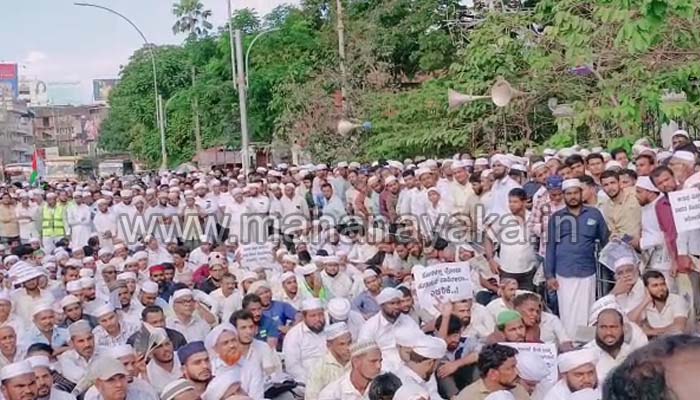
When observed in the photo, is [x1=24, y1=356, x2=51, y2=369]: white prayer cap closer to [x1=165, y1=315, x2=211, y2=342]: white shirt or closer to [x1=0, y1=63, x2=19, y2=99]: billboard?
[x1=165, y1=315, x2=211, y2=342]: white shirt

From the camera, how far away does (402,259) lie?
10.7 m

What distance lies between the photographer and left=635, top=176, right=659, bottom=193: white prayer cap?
759 cm

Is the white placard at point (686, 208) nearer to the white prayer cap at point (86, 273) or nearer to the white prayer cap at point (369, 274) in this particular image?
the white prayer cap at point (369, 274)

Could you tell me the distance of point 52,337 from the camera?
26.3ft

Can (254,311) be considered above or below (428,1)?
below

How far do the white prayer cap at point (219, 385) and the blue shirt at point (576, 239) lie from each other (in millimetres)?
3117

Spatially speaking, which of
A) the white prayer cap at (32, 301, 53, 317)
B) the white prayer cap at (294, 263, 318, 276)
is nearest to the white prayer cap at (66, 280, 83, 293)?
the white prayer cap at (32, 301, 53, 317)

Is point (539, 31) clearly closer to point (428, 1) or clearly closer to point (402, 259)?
point (402, 259)

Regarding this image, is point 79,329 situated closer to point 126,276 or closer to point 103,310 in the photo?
point 103,310

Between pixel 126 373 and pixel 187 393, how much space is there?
692 millimetres

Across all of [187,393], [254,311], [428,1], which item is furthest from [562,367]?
[428,1]

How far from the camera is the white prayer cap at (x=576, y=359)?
5.16 metres

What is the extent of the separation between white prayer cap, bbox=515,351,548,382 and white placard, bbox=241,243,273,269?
17.4ft

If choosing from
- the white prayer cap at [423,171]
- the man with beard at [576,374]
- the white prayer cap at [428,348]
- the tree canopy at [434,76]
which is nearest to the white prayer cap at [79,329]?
the white prayer cap at [428,348]
